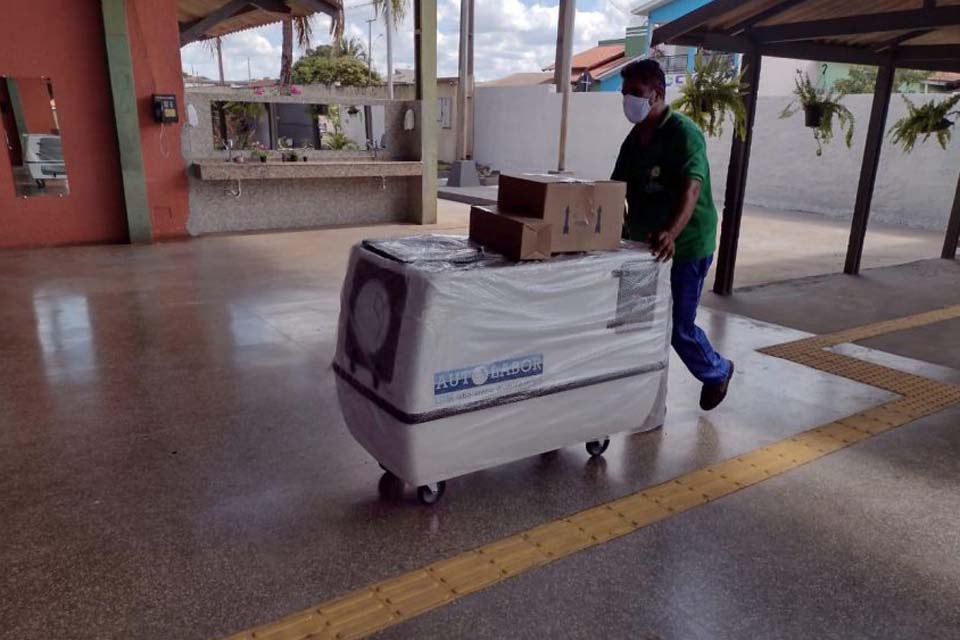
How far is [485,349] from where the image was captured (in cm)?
246

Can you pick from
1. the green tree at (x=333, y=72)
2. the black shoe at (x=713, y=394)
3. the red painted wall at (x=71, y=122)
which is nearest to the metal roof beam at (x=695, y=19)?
the black shoe at (x=713, y=394)

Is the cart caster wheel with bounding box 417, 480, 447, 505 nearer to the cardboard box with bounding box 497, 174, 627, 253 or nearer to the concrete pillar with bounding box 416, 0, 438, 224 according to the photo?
the cardboard box with bounding box 497, 174, 627, 253

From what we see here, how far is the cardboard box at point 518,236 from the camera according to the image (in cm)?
252

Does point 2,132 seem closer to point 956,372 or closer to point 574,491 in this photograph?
point 574,491

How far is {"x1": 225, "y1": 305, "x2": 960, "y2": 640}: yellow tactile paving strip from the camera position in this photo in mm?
2125

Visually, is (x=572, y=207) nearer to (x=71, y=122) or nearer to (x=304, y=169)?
(x=304, y=169)

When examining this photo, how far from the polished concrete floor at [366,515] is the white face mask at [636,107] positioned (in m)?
1.56

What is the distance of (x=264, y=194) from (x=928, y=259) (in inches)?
338

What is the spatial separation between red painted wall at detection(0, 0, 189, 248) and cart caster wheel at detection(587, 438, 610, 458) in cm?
715

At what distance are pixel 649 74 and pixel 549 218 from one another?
1.03 m

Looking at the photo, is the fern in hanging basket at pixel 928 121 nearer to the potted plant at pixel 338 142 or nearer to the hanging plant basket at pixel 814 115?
the hanging plant basket at pixel 814 115

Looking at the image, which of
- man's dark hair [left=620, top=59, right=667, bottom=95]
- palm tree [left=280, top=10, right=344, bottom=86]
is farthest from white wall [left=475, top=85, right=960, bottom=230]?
man's dark hair [left=620, top=59, right=667, bottom=95]

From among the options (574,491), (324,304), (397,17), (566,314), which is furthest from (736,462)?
(397,17)

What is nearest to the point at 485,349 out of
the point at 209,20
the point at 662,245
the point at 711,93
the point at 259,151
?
the point at 662,245
